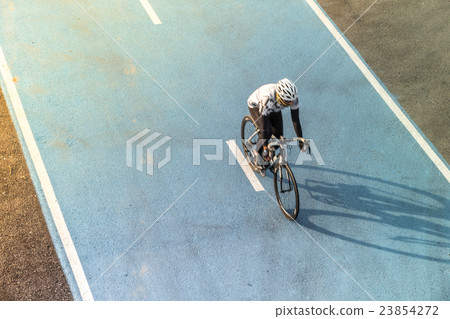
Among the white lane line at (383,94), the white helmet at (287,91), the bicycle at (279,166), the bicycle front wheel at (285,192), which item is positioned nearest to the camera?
the white helmet at (287,91)

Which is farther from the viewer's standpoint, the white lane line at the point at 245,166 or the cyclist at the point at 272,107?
the white lane line at the point at 245,166

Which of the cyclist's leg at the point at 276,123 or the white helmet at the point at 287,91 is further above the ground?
the white helmet at the point at 287,91

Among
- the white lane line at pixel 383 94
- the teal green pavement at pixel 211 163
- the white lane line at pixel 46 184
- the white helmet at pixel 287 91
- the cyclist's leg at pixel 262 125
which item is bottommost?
the white lane line at pixel 46 184

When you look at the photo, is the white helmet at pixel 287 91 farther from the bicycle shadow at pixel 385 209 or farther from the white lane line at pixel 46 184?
the white lane line at pixel 46 184

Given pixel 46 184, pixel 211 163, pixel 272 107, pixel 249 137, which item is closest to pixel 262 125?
pixel 272 107

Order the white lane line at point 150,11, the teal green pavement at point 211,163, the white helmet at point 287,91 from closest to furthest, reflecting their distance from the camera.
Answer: the white helmet at point 287,91 < the teal green pavement at point 211,163 < the white lane line at point 150,11

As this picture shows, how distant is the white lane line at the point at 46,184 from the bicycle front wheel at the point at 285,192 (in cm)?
326

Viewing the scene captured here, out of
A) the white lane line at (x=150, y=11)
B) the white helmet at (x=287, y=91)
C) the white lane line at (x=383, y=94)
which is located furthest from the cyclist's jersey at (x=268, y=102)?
the white lane line at (x=150, y=11)

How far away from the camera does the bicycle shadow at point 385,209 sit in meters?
7.07

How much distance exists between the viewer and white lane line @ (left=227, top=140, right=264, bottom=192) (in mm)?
7652

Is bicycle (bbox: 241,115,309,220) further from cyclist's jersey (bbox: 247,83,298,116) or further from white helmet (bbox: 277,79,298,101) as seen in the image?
white helmet (bbox: 277,79,298,101)

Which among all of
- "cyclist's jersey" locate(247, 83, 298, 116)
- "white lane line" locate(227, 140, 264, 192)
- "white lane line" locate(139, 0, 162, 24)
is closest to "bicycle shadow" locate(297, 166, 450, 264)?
"white lane line" locate(227, 140, 264, 192)
